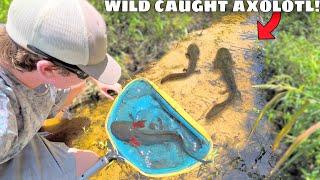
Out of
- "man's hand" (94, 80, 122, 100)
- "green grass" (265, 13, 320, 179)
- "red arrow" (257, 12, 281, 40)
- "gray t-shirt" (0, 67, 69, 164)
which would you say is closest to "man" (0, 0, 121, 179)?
"gray t-shirt" (0, 67, 69, 164)

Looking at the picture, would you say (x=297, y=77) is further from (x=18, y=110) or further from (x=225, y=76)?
(x=18, y=110)

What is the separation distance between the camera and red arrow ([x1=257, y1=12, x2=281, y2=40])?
4430 mm

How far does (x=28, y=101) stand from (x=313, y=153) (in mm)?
1739

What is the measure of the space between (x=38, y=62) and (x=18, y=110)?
0.31m

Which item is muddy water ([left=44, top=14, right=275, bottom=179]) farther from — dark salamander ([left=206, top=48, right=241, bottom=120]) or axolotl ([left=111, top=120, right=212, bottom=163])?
axolotl ([left=111, top=120, right=212, bottom=163])

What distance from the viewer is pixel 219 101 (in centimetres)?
405

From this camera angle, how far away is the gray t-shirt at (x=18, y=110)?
2545mm

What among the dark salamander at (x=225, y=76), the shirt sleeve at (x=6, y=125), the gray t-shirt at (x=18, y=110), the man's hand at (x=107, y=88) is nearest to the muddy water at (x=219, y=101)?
the dark salamander at (x=225, y=76)

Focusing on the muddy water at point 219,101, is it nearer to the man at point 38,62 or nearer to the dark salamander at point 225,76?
the dark salamander at point 225,76

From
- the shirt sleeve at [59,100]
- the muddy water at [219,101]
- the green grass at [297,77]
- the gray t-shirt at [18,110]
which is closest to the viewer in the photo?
the gray t-shirt at [18,110]

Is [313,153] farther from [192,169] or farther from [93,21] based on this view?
[93,21]

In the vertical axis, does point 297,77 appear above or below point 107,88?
below

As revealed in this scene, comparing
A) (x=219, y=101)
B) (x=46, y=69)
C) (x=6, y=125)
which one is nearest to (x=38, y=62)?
(x=46, y=69)

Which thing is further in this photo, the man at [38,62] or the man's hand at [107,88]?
the man's hand at [107,88]
